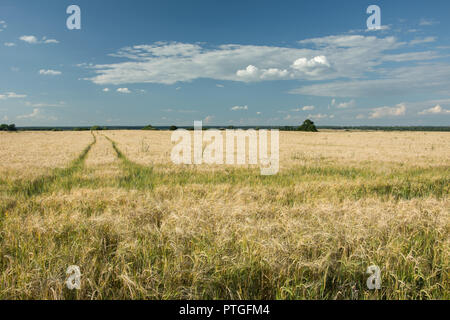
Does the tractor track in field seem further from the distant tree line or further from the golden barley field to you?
the distant tree line

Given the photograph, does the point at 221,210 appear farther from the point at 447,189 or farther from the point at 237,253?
the point at 447,189

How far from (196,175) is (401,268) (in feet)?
29.1

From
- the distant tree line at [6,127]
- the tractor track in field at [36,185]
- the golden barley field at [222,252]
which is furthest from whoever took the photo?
the distant tree line at [6,127]

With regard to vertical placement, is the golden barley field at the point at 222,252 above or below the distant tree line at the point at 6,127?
below

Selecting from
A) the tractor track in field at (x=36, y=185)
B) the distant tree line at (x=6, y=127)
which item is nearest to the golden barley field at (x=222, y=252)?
the tractor track in field at (x=36, y=185)

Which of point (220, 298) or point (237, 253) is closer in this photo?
point (220, 298)

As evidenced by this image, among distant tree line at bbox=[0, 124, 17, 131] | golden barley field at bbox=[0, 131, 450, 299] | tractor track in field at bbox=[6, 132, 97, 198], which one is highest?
distant tree line at bbox=[0, 124, 17, 131]

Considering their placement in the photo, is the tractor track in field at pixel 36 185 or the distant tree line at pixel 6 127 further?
the distant tree line at pixel 6 127

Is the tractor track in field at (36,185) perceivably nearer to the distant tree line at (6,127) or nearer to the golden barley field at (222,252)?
the golden barley field at (222,252)

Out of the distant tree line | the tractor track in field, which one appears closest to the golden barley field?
the tractor track in field

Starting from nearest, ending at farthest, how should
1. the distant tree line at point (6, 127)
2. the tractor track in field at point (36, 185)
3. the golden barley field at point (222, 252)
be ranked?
the golden barley field at point (222, 252)
the tractor track in field at point (36, 185)
the distant tree line at point (6, 127)

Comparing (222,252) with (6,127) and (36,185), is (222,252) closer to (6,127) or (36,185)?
(36,185)
